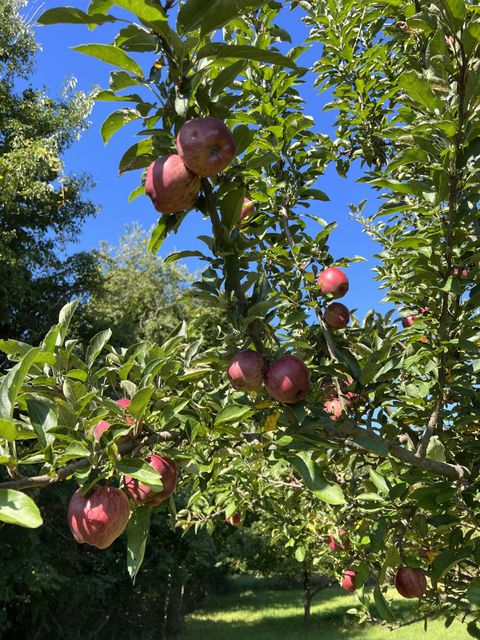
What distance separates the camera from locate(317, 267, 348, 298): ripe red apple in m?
1.75

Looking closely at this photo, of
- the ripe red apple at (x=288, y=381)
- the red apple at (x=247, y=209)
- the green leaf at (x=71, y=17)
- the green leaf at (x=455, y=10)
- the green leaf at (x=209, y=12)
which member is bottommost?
the ripe red apple at (x=288, y=381)

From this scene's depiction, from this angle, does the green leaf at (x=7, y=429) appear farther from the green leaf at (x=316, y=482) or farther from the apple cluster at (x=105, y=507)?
the green leaf at (x=316, y=482)

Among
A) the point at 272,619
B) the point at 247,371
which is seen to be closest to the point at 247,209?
the point at 247,371

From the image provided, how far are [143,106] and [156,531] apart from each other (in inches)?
344

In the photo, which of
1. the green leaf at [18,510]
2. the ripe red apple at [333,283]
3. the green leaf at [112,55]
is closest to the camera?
the green leaf at [18,510]

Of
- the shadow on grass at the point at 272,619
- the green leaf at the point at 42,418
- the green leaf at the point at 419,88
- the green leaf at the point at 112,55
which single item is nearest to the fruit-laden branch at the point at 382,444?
the green leaf at the point at 42,418

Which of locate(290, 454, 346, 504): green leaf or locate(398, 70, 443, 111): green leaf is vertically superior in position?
locate(398, 70, 443, 111): green leaf

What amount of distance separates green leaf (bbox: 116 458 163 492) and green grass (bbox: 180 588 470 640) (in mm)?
8860

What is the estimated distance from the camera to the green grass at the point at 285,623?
991 cm

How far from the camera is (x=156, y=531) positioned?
8703mm

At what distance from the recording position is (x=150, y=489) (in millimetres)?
972

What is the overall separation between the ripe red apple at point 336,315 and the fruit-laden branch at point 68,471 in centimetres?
78

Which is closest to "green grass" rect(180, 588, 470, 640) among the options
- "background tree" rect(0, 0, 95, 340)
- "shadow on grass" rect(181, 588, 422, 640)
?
"shadow on grass" rect(181, 588, 422, 640)

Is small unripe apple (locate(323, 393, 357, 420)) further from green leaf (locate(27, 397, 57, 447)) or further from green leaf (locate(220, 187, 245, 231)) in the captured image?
green leaf (locate(27, 397, 57, 447))
